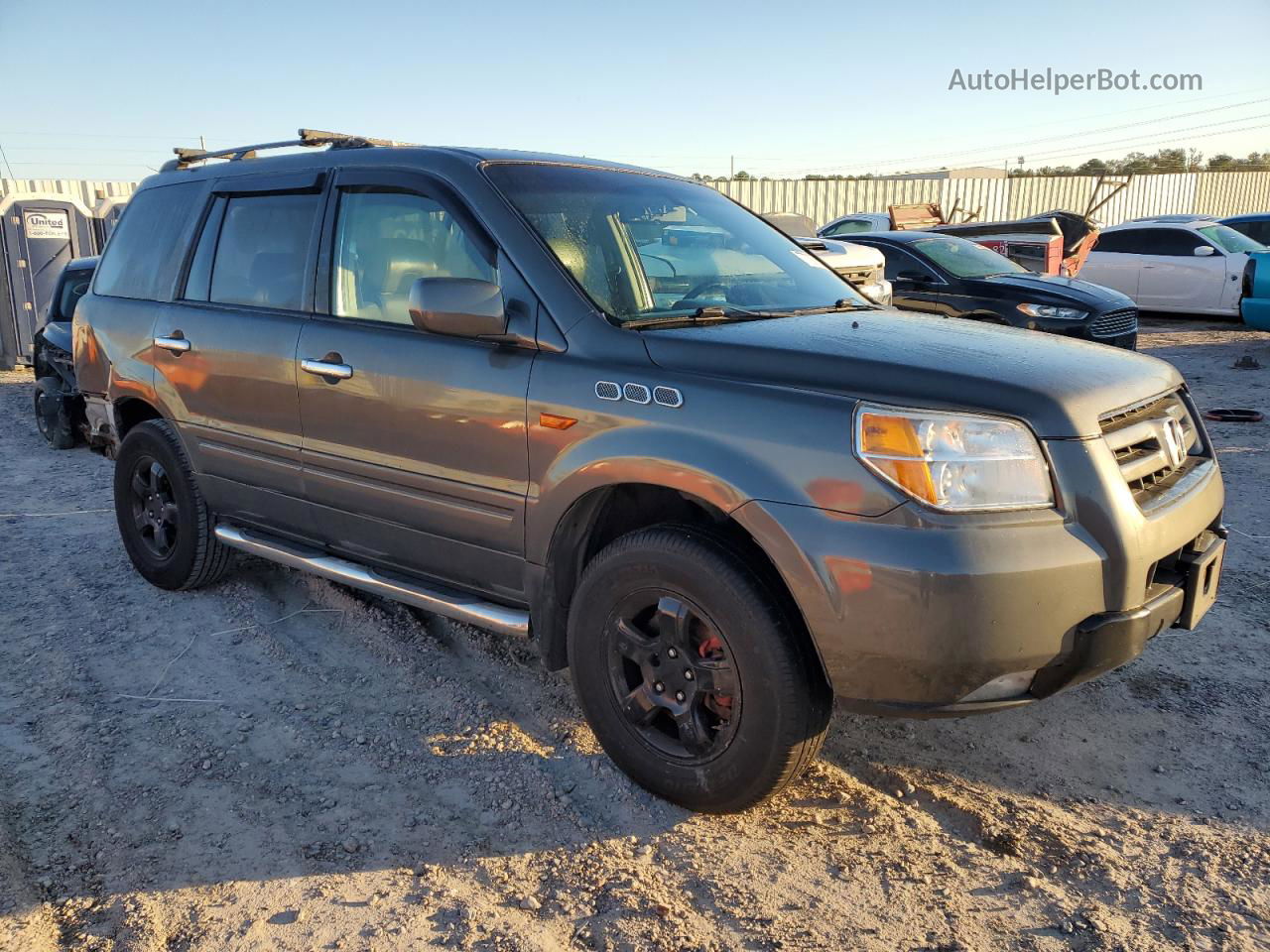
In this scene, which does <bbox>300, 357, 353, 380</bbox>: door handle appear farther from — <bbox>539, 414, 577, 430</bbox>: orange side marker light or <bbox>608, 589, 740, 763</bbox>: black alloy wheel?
<bbox>608, 589, 740, 763</bbox>: black alloy wheel

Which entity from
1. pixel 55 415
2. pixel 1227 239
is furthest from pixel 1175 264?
pixel 55 415

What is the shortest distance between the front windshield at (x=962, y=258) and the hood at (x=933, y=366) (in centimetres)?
759

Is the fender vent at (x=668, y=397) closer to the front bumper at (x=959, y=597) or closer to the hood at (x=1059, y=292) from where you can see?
the front bumper at (x=959, y=597)

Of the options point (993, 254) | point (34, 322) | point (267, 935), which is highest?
point (993, 254)

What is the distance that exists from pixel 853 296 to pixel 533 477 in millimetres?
1573

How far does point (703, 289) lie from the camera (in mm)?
3402

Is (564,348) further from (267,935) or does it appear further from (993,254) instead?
(993,254)

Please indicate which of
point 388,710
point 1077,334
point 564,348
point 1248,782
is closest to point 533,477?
point 564,348

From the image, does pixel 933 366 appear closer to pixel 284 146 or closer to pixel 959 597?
pixel 959 597

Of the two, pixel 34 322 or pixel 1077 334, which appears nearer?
pixel 1077 334

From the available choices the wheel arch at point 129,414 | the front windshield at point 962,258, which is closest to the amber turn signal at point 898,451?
the wheel arch at point 129,414

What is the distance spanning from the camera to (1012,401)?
244 centimetres

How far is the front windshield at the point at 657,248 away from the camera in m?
3.21

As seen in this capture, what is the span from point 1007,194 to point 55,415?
2689 centimetres
